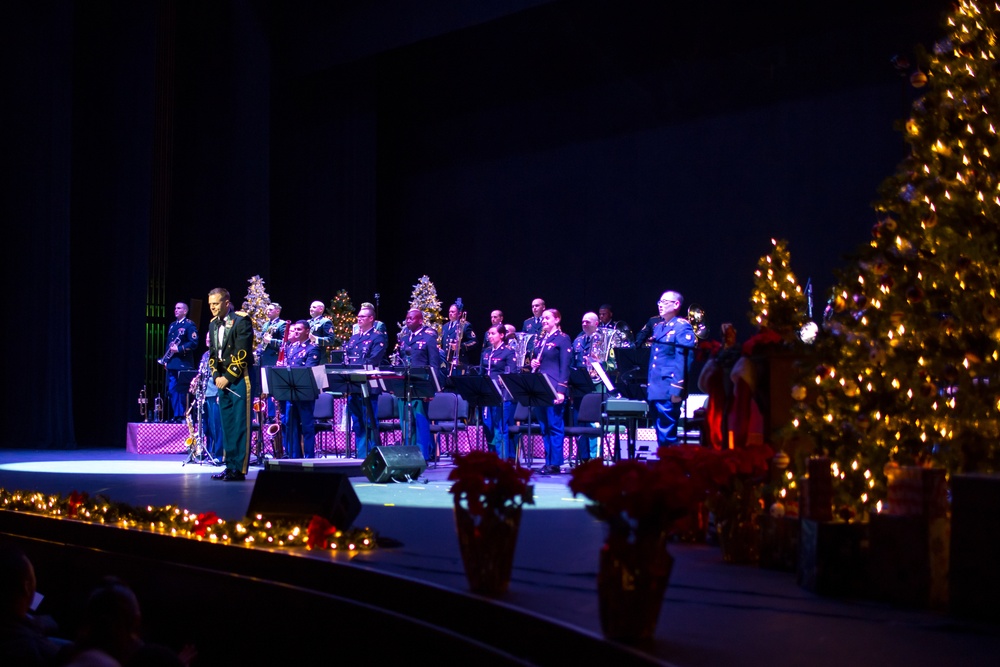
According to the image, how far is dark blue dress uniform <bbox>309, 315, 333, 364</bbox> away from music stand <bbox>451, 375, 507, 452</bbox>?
2727 millimetres

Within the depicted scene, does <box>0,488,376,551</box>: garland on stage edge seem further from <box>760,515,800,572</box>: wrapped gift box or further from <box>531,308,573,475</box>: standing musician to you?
<box>531,308,573,475</box>: standing musician

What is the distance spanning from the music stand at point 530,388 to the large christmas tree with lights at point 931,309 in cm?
566

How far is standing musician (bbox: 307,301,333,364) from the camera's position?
13212mm

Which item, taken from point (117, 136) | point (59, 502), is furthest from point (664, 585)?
point (117, 136)

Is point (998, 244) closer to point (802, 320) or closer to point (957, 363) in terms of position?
point (957, 363)

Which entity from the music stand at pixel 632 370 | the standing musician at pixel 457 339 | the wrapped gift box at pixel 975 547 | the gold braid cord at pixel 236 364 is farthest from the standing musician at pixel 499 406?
the wrapped gift box at pixel 975 547

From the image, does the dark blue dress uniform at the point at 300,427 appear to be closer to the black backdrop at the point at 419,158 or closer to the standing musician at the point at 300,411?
the standing musician at the point at 300,411

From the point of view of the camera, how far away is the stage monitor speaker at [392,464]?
29.9 ft

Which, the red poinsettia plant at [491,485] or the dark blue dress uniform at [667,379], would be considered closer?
the red poinsettia plant at [491,485]

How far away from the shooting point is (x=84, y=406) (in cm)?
1605

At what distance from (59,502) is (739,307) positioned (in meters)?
9.56

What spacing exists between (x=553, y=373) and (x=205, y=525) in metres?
6.22

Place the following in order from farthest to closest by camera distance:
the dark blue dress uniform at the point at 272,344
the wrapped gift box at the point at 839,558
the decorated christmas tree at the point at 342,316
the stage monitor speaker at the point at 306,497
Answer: the decorated christmas tree at the point at 342,316 < the dark blue dress uniform at the point at 272,344 < the stage monitor speaker at the point at 306,497 < the wrapped gift box at the point at 839,558

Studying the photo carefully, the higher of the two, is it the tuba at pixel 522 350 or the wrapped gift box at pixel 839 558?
the tuba at pixel 522 350
